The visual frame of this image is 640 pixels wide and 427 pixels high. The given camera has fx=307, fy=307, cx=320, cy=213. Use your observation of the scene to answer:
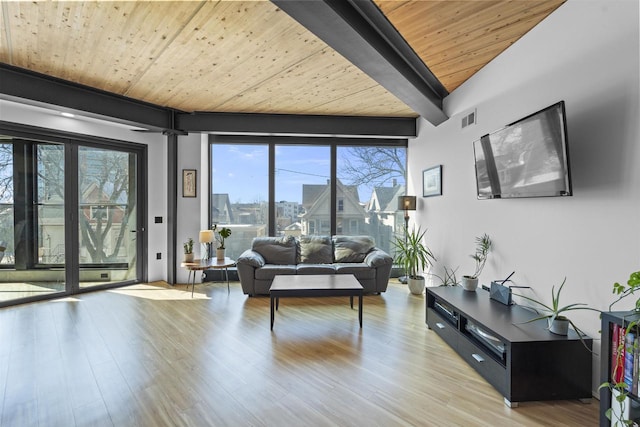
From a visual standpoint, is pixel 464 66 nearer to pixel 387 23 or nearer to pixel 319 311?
pixel 387 23

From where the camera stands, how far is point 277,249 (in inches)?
191

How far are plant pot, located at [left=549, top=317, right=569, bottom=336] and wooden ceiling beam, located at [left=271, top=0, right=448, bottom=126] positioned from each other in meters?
2.26

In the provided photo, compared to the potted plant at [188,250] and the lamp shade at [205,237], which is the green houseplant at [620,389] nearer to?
the lamp shade at [205,237]

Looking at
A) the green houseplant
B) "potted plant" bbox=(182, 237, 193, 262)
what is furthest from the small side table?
the green houseplant

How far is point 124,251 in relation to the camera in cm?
489

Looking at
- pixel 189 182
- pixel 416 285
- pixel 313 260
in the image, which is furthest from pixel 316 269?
pixel 189 182

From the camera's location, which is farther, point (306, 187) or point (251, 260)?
point (306, 187)

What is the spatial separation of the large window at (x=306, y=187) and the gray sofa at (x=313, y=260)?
19.3 inches

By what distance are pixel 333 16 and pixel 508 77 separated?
76.0 inches

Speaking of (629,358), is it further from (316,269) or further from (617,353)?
(316,269)

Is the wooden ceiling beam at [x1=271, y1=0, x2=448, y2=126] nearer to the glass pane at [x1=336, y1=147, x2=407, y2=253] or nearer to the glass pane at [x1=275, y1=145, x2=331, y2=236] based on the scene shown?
the glass pane at [x1=336, y1=147, x2=407, y2=253]

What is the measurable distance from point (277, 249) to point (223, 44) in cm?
299

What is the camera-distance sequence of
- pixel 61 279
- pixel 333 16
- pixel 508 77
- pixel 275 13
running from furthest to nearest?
pixel 61 279 → pixel 508 77 → pixel 275 13 → pixel 333 16

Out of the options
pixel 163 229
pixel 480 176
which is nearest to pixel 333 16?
pixel 480 176
